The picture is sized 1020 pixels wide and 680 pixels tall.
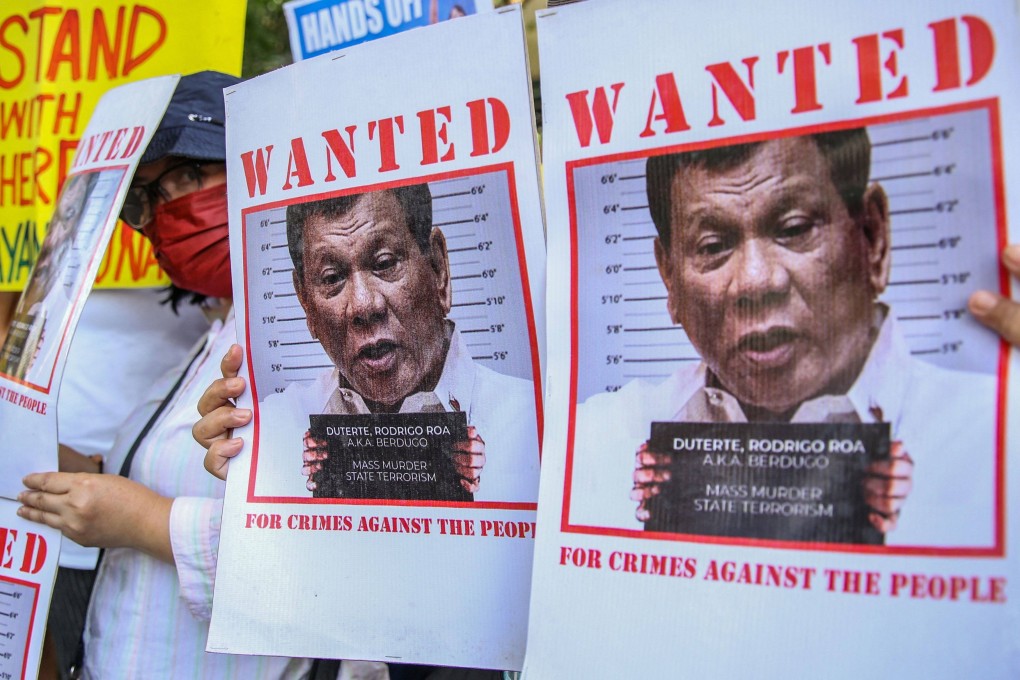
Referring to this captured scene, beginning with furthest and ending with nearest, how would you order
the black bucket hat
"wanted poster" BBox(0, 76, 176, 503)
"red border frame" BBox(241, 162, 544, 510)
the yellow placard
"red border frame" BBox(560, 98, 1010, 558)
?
the yellow placard
the black bucket hat
"wanted poster" BBox(0, 76, 176, 503)
"red border frame" BBox(241, 162, 544, 510)
"red border frame" BBox(560, 98, 1010, 558)

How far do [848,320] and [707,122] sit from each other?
0.24 metres

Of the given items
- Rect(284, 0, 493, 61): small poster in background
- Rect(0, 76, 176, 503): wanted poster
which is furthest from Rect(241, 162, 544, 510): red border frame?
Rect(284, 0, 493, 61): small poster in background

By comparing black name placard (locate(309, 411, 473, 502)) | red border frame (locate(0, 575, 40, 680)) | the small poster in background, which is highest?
the small poster in background

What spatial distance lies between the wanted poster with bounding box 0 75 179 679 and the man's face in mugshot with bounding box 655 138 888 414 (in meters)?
0.92

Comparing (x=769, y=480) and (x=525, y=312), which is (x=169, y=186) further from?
(x=769, y=480)

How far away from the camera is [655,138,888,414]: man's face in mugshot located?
32.8 inches

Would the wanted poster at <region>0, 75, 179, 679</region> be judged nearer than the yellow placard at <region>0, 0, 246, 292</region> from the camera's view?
Yes

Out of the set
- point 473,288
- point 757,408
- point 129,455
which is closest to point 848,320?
point 757,408

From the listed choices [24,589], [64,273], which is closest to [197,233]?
[64,273]

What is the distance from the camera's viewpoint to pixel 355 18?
233 cm

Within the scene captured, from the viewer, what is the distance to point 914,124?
80 cm

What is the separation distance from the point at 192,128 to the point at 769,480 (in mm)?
1284

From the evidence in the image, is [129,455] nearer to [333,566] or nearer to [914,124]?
[333,566]

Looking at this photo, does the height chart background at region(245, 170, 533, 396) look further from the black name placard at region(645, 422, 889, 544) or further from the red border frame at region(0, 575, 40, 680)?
the red border frame at region(0, 575, 40, 680)
